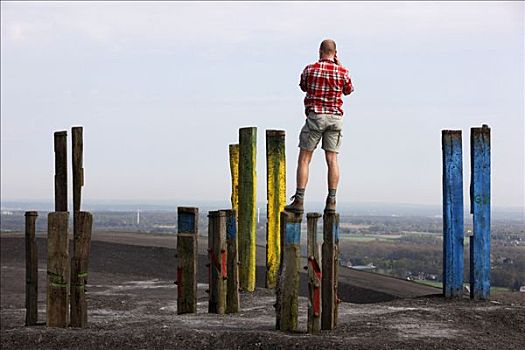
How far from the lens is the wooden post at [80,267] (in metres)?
14.7

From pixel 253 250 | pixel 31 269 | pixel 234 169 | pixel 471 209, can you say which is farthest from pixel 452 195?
pixel 31 269

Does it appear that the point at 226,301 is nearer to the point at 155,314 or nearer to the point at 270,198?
the point at 155,314

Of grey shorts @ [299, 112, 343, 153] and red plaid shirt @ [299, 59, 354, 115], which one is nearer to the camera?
red plaid shirt @ [299, 59, 354, 115]

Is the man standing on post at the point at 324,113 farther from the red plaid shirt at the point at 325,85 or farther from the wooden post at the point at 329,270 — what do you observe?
the wooden post at the point at 329,270

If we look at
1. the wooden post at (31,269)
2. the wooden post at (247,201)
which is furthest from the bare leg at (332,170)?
the wooden post at (31,269)

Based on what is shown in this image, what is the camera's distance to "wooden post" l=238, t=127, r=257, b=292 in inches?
719

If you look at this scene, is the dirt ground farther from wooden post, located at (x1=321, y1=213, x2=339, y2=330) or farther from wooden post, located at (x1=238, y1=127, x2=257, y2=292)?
wooden post, located at (x1=238, y1=127, x2=257, y2=292)

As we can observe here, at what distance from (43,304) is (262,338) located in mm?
8959

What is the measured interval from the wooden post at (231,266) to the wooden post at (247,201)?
282 cm

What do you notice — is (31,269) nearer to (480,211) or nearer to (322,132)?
(322,132)

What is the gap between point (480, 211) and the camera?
1742cm

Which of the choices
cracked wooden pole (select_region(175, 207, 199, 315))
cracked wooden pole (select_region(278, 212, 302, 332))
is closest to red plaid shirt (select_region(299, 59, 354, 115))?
cracked wooden pole (select_region(278, 212, 302, 332))

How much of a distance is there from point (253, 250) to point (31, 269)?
4248mm

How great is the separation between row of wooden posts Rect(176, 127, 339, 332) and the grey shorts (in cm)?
114
